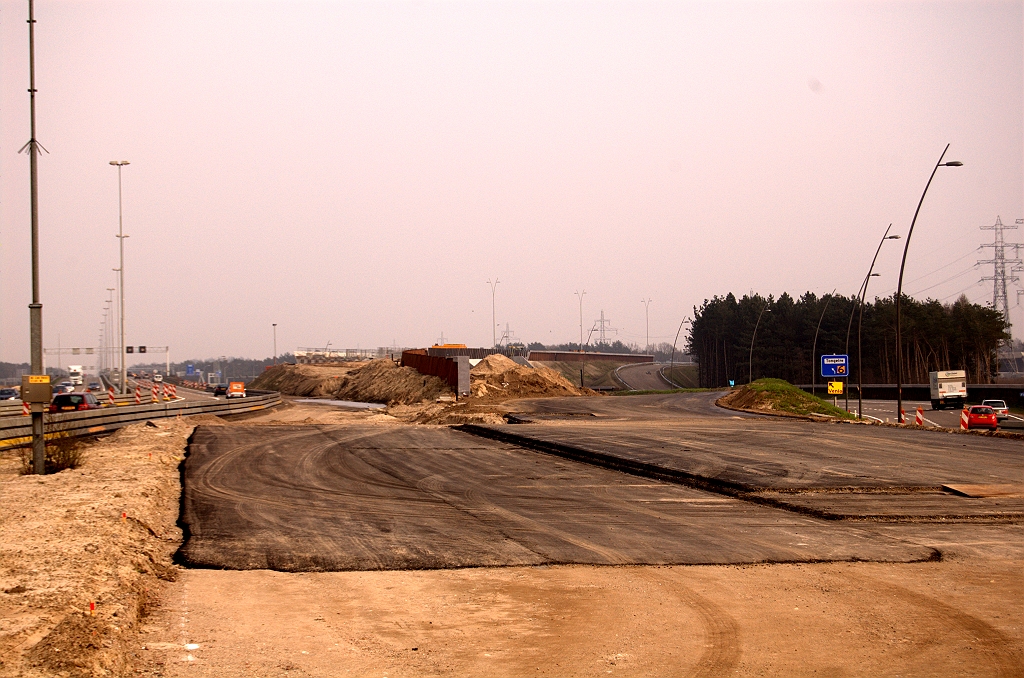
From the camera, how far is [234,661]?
6766mm

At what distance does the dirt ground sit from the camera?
673 centimetres

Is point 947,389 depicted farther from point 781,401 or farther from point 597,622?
point 597,622

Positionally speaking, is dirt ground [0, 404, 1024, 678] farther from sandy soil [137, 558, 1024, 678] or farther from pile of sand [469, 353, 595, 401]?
pile of sand [469, 353, 595, 401]

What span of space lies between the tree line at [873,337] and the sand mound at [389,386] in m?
49.7

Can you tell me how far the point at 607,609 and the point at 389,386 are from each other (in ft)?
225

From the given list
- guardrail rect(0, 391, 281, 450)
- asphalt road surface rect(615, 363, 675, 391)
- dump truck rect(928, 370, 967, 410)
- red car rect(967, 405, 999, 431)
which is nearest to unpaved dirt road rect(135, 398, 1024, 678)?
guardrail rect(0, 391, 281, 450)

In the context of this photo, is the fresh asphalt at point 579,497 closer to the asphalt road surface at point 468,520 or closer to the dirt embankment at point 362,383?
the asphalt road surface at point 468,520

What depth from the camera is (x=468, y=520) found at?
13297 mm

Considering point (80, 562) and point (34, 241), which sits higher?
point (34, 241)

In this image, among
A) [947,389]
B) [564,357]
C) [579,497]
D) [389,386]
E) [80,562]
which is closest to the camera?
[80,562]

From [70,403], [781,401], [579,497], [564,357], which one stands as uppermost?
[564,357]

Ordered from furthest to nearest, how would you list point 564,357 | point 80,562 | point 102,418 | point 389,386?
point 564,357, point 389,386, point 102,418, point 80,562

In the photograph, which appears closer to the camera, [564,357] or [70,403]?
[70,403]

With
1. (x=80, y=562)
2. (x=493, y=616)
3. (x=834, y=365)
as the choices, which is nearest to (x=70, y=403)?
(x=80, y=562)
